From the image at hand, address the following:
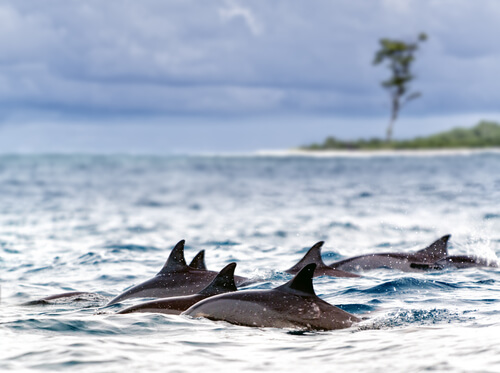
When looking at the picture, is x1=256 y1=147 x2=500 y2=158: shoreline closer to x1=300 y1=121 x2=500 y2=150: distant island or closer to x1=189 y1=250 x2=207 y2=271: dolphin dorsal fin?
x1=300 y1=121 x2=500 y2=150: distant island

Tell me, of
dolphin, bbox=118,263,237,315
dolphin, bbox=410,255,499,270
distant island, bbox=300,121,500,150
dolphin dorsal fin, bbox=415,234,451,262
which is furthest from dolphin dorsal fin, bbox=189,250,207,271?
distant island, bbox=300,121,500,150

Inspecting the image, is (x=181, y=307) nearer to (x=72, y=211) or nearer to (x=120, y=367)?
(x=120, y=367)

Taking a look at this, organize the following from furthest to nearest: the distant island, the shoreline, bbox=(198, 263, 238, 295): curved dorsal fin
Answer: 1. the distant island
2. the shoreline
3. bbox=(198, 263, 238, 295): curved dorsal fin

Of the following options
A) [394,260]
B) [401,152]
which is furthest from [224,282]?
[401,152]

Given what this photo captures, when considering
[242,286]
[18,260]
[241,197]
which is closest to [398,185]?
[241,197]

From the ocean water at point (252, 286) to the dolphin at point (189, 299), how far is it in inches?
11.8

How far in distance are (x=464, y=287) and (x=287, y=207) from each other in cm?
2310

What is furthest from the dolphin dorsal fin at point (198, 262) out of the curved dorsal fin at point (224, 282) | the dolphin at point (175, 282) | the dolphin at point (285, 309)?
the dolphin at point (285, 309)

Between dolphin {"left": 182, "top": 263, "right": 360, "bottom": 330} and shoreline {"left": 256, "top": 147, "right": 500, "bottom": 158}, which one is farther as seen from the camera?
shoreline {"left": 256, "top": 147, "right": 500, "bottom": 158}

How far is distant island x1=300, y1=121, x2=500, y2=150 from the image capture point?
361 ft

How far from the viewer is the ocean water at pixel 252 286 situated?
7953 mm

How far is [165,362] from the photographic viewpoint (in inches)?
309

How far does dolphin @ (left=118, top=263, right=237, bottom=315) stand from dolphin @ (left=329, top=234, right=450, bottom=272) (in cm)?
510

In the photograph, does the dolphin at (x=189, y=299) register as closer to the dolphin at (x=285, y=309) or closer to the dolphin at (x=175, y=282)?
the dolphin at (x=285, y=309)
